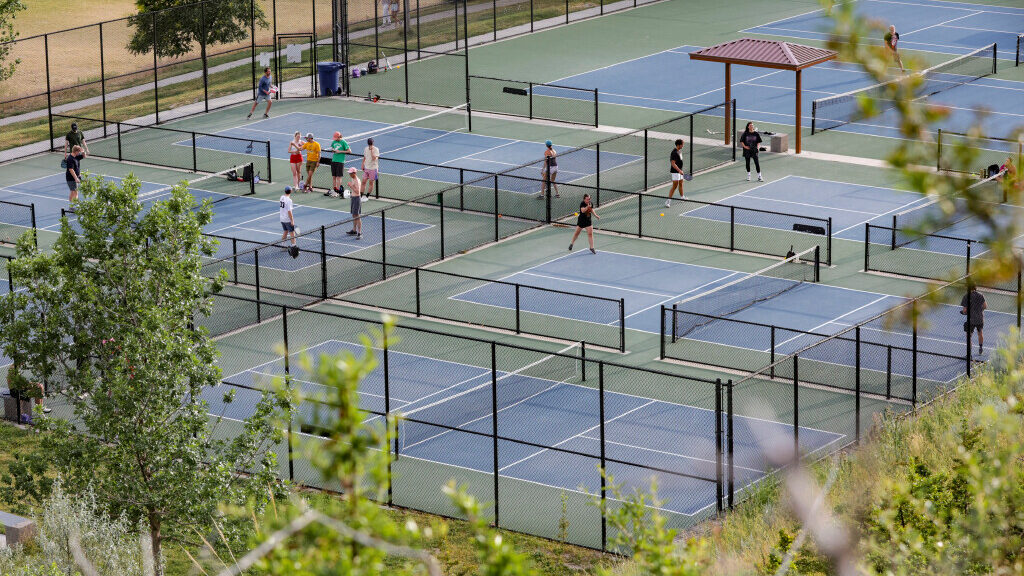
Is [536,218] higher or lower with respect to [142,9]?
lower

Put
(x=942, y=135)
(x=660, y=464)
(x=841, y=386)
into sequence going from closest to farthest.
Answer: (x=660, y=464), (x=841, y=386), (x=942, y=135)

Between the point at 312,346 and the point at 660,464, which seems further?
the point at 312,346

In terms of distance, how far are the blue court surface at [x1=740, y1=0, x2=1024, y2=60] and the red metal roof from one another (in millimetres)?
10578

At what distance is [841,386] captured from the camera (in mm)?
25297

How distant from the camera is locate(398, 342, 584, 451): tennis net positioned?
25.2 meters

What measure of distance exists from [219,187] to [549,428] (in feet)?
61.1

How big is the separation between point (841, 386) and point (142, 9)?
3532 centimetres

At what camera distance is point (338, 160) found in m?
40.0

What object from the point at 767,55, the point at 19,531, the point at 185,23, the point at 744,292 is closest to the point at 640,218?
the point at 744,292

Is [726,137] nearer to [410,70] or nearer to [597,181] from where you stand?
[597,181]

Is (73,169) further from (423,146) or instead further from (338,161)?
(423,146)

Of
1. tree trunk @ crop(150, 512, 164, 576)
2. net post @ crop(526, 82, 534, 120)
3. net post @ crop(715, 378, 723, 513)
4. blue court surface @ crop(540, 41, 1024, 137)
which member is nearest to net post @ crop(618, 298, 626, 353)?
net post @ crop(715, 378, 723, 513)

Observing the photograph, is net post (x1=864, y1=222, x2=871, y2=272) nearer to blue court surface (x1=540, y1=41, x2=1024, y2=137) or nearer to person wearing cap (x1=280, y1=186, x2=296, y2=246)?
blue court surface (x1=540, y1=41, x2=1024, y2=137)

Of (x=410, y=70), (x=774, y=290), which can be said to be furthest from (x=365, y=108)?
(x=774, y=290)
